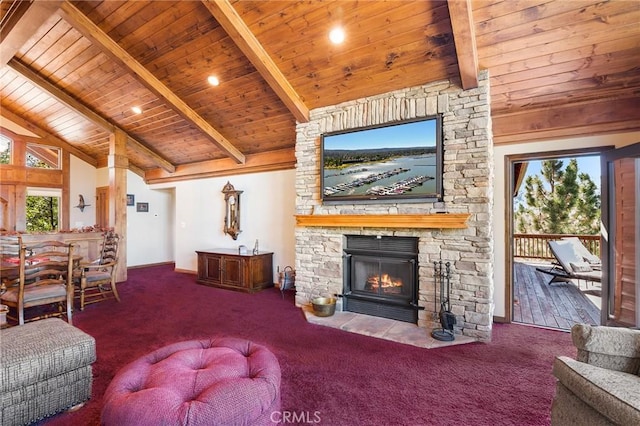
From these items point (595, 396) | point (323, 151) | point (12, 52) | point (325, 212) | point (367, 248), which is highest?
point (12, 52)

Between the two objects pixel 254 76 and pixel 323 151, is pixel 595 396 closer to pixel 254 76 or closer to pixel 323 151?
pixel 323 151

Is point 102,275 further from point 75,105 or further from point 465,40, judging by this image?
point 465,40

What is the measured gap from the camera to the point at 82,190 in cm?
831

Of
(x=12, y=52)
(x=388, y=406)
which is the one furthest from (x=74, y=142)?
(x=388, y=406)

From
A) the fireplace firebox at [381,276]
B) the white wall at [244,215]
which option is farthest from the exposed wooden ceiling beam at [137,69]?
the fireplace firebox at [381,276]

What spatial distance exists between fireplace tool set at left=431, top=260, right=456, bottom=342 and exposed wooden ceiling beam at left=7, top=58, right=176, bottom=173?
6666mm

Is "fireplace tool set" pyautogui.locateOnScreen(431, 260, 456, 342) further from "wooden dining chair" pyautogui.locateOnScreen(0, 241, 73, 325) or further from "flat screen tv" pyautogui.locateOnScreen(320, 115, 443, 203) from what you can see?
"wooden dining chair" pyautogui.locateOnScreen(0, 241, 73, 325)

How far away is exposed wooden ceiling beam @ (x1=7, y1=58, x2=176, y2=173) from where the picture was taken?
510 cm

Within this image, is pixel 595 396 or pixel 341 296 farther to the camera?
pixel 341 296

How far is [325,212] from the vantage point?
13.8 feet

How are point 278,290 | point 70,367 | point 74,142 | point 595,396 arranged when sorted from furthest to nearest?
point 74,142 < point 278,290 < point 70,367 < point 595,396

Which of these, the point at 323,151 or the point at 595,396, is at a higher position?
the point at 323,151

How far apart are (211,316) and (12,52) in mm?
4633

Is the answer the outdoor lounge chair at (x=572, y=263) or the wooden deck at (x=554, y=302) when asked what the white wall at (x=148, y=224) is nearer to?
the wooden deck at (x=554, y=302)
